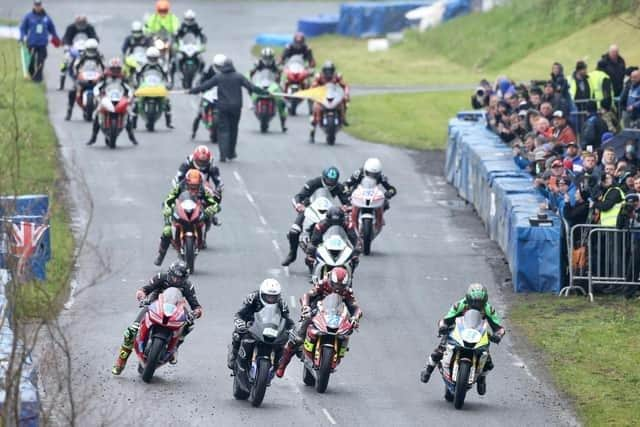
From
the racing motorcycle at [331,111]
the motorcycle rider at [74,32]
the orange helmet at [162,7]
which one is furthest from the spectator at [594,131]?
the orange helmet at [162,7]

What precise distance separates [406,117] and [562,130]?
46.8 ft

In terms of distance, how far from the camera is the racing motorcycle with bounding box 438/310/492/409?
1880 centimetres

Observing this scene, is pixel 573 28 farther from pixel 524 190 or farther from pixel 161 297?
pixel 161 297

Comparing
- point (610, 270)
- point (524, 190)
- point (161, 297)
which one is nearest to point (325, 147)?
point (524, 190)

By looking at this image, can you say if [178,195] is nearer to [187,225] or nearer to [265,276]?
[187,225]

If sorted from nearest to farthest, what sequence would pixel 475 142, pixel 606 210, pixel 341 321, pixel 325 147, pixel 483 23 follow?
pixel 341 321 < pixel 606 210 < pixel 475 142 < pixel 325 147 < pixel 483 23

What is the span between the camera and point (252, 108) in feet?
139

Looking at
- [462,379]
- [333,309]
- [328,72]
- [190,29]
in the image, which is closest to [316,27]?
[190,29]

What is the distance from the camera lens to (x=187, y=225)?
25.6 meters

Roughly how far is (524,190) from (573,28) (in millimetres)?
24204

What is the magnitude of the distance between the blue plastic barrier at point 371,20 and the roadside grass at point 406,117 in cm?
1321

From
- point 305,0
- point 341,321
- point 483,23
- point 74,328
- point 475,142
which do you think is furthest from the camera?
point 305,0

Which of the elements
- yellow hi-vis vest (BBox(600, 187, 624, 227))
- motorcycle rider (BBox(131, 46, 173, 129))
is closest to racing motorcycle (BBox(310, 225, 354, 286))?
yellow hi-vis vest (BBox(600, 187, 624, 227))

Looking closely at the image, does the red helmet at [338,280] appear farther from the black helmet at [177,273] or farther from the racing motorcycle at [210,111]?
the racing motorcycle at [210,111]
